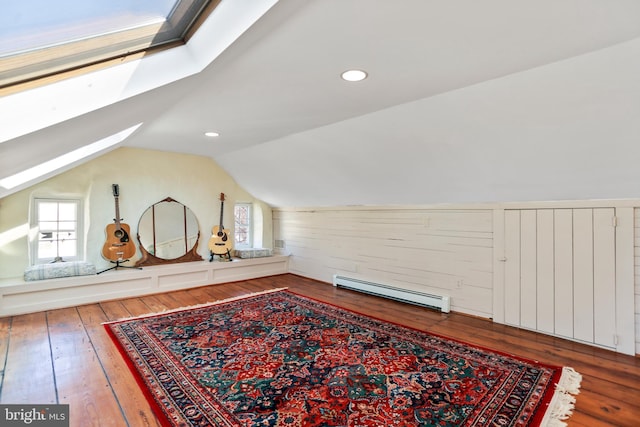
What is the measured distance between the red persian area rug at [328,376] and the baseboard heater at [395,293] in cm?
84

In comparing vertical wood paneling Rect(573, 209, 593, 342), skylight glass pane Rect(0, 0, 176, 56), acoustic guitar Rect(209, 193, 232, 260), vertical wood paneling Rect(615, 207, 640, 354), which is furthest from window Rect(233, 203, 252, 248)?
vertical wood paneling Rect(615, 207, 640, 354)

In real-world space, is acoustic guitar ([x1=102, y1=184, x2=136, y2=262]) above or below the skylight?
below

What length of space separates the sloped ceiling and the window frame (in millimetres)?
1394

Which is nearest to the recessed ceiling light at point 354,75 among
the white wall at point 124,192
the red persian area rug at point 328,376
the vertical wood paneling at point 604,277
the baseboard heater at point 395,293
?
the red persian area rug at point 328,376

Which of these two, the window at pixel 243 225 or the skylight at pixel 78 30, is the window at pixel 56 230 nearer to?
the window at pixel 243 225

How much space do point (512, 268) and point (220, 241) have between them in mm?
4190

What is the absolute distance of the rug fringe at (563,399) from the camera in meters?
1.77

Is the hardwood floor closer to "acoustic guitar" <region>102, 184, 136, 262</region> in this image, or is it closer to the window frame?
"acoustic guitar" <region>102, 184, 136, 262</region>

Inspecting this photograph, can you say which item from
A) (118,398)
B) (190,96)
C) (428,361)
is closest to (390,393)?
(428,361)

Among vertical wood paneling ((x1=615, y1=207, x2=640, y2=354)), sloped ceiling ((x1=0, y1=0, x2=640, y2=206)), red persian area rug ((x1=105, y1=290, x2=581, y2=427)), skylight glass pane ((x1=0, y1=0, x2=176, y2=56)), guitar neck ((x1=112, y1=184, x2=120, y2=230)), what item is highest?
sloped ceiling ((x1=0, y1=0, x2=640, y2=206))

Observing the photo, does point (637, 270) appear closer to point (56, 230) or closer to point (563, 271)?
point (563, 271)

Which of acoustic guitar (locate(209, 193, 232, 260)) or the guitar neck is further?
acoustic guitar (locate(209, 193, 232, 260))

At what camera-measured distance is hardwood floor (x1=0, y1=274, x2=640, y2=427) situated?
1.86m

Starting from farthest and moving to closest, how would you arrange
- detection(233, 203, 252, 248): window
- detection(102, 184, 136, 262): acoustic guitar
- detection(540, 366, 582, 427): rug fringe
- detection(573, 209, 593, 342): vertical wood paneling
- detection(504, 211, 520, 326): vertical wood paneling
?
detection(233, 203, 252, 248): window
detection(102, 184, 136, 262): acoustic guitar
detection(504, 211, 520, 326): vertical wood paneling
detection(573, 209, 593, 342): vertical wood paneling
detection(540, 366, 582, 427): rug fringe
